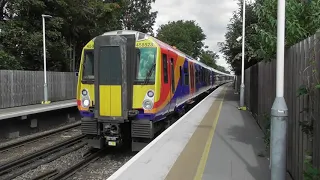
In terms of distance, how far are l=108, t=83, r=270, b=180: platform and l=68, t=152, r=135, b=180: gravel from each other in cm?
130

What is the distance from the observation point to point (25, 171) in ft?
28.7

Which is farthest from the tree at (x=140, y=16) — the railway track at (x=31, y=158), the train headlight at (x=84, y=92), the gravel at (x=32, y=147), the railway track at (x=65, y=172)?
the railway track at (x=65, y=172)

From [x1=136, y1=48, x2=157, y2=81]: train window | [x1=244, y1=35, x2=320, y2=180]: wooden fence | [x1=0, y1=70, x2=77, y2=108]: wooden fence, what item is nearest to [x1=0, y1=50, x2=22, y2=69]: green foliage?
[x1=0, y1=70, x2=77, y2=108]: wooden fence

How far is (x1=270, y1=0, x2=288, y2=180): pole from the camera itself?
4316mm

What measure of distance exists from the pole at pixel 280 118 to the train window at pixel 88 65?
234 inches

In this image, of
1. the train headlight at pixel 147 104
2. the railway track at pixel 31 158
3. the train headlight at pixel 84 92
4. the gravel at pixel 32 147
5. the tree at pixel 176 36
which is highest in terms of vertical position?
the tree at pixel 176 36

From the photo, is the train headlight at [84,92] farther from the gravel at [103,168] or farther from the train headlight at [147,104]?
the gravel at [103,168]

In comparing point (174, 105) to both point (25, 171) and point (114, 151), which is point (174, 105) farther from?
point (25, 171)

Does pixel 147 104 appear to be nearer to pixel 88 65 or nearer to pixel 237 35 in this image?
Result: pixel 88 65

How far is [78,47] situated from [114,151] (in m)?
28.1

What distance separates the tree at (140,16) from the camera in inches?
2225

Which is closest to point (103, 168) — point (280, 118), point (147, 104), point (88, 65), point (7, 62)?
point (147, 104)

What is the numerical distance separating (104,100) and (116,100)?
0.33 m

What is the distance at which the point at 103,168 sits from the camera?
29.4ft
